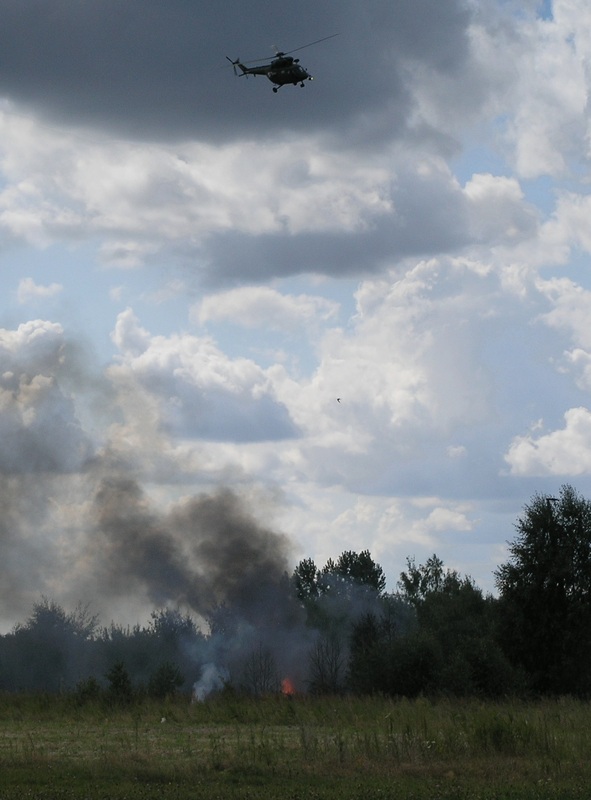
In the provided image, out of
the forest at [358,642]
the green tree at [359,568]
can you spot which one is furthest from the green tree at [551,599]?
the green tree at [359,568]

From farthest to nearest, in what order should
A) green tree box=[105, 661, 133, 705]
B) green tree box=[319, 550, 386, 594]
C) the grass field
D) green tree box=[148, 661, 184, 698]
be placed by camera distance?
1. green tree box=[319, 550, 386, 594]
2. green tree box=[148, 661, 184, 698]
3. green tree box=[105, 661, 133, 705]
4. the grass field

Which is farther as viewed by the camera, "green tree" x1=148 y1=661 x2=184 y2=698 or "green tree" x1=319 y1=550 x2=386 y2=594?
"green tree" x1=319 y1=550 x2=386 y2=594

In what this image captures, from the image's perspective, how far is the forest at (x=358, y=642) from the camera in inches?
1951

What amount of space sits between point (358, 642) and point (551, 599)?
11824 mm

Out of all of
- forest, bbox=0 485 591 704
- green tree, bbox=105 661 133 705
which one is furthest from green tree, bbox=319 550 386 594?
green tree, bbox=105 661 133 705

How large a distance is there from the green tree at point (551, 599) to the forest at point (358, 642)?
0.17 feet

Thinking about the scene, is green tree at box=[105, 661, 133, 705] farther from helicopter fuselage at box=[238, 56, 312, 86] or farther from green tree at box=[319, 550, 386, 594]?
green tree at box=[319, 550, 386, 594]

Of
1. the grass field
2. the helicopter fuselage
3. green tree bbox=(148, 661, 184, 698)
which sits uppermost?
the helicopter fuselage

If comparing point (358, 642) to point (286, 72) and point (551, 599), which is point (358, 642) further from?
point (286, 72)

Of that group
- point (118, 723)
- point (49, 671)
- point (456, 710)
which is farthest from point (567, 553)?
point (49, 671)

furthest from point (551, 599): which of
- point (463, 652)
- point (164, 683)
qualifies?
point (164, 683)

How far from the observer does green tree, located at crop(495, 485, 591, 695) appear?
173ft

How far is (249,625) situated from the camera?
7750 cm

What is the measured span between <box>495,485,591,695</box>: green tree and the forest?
5cm
